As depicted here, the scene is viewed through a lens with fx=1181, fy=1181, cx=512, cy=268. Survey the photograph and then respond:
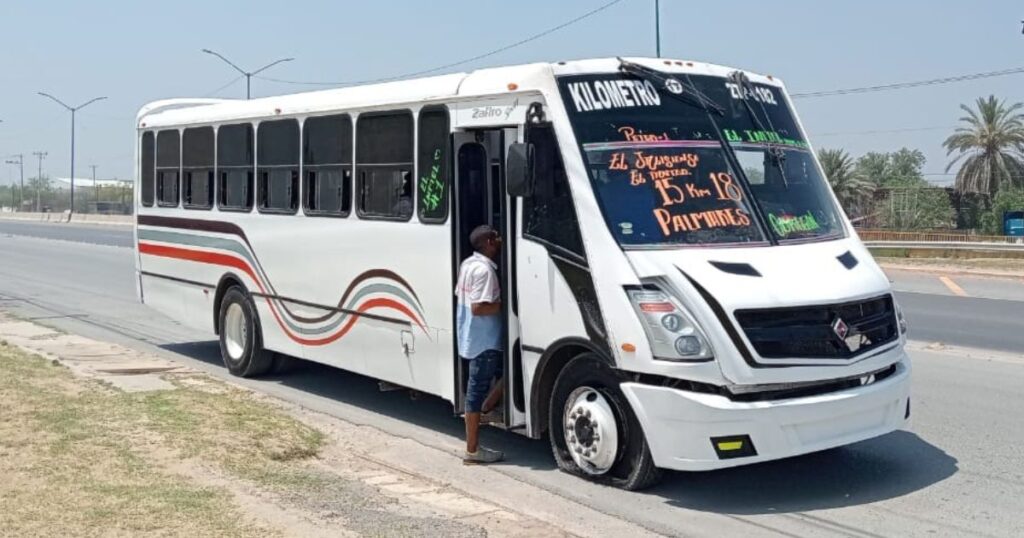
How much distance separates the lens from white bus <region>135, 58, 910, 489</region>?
6.75 m

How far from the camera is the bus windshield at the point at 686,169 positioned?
731 centimetres

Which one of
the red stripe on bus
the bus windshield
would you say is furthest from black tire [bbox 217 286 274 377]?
the bus windshield

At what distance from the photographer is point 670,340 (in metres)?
6.72

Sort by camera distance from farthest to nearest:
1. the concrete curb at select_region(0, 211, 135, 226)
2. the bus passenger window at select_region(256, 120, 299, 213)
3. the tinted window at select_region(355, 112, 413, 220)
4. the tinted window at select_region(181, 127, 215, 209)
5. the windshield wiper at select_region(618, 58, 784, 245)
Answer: the concrete curb at select_region(0, 211, 135, 226)
the tinted window at select_region(181, 127, 215, 209)
the bus passenger window at select_region(256, 120, 299, 213)
the tinted window at select_region(355, 112, 413, 220)
the windshield wiper at select_region(618, 58, 784, 245)

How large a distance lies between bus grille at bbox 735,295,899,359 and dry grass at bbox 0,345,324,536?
288 centimetres

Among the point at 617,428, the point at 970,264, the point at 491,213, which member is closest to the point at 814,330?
the point at 617,428

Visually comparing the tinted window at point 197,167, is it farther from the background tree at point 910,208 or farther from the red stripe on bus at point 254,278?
the background tree at point 910,208

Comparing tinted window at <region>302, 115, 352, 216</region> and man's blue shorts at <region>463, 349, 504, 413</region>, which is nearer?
man's blue shorts at <region>463, 349, 504, 413</region>

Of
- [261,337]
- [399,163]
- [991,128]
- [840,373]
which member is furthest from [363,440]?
[991,128]

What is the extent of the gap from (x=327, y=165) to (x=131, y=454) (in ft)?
10.8

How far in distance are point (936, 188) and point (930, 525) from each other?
55955mm

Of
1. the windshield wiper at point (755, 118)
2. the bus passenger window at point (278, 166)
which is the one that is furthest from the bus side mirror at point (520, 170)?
the bus passenger window at point (278, 166)

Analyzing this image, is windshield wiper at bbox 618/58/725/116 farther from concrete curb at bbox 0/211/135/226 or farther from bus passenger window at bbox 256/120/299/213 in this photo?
concrete curb at bbox 0/211/135/226

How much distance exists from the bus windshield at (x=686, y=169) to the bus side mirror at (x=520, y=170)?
0.35 m
